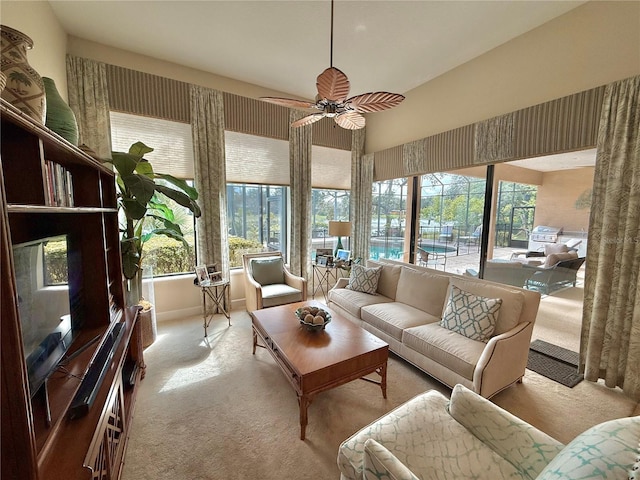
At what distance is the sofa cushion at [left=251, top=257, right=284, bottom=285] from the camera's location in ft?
12.4

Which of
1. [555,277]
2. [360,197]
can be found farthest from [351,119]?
[555,277]

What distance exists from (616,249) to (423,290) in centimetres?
159

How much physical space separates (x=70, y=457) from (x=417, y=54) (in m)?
4.22

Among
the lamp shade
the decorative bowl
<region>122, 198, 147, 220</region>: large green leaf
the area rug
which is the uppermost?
<region>122, 198, 147, 220</region>: large green leaf

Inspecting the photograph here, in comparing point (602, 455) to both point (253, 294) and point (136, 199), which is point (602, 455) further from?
point (253, 294)

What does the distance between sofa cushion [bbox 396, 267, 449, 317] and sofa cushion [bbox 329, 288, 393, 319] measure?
0.26 metres

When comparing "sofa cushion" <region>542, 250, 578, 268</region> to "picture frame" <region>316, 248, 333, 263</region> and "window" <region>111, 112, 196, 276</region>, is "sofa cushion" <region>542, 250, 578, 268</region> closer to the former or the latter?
"picture frame" <region>316, 248, 333, 263</region>

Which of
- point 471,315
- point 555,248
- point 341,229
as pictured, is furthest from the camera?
point 341,229

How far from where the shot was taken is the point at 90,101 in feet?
9.61

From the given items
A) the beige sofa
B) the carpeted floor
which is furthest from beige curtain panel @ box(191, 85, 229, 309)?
the beige sofa

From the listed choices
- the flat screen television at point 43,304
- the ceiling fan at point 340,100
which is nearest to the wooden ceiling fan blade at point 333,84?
the ceiling fan at point 340,100

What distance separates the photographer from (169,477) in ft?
4.91

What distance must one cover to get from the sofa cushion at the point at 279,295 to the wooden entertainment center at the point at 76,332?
55.0 inches

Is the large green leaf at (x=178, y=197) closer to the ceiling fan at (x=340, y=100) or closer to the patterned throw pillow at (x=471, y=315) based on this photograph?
the ceiling fan at (x=340, y=100)
